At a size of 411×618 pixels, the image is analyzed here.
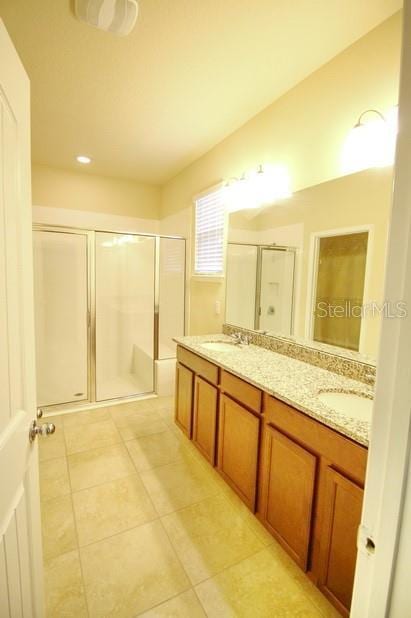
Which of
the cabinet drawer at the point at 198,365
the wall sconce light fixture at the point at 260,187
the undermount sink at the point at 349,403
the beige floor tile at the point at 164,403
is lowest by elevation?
the beige floor tile at the point at 164,403

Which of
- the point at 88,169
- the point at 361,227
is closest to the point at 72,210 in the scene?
the point at 88,169

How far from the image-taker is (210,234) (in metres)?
2.87

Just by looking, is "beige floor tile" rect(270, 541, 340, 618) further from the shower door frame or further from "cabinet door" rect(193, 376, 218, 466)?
the shower door frame

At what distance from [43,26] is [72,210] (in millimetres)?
2253

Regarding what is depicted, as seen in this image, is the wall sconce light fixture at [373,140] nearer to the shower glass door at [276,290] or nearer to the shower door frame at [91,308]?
the shower glass door at [276,290]

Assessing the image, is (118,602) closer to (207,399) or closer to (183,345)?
(207,399)

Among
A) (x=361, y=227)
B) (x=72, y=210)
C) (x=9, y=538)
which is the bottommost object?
(x=9, y=538)

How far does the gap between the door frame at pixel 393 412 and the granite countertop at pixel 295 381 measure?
1.73ft

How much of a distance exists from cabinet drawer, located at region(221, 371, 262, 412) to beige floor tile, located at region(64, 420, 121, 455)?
121 cm

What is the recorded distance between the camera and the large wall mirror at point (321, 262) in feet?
4.99

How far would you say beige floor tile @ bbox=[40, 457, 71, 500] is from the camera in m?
1.82

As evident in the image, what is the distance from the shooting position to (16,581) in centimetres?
79

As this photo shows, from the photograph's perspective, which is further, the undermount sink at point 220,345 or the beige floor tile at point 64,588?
the undermount sink at point 220,345

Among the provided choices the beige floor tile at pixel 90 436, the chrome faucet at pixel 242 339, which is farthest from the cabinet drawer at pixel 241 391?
the beige floor tile at pixel 90 436
